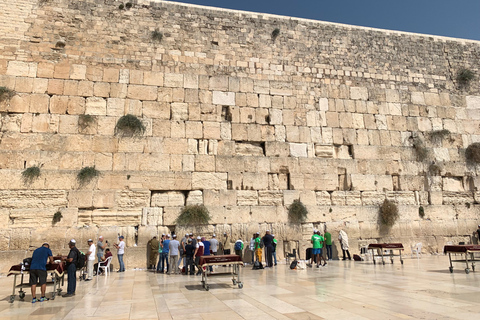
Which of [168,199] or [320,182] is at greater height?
[320,182]

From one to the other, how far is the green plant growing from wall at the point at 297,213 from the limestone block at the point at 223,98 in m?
3.89

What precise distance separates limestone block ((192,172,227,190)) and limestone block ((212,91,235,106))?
2.44 metres

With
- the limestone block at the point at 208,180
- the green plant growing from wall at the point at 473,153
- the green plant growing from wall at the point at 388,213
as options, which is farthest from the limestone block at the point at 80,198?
the green plant growing from wall at the point at 473,153

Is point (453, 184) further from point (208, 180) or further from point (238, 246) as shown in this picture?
point (208, 180)

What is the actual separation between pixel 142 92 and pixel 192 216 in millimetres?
4206

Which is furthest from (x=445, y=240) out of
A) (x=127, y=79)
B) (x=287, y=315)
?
(x=127, y=79)

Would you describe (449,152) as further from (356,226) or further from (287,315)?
(287,315)

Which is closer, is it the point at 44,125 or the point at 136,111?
the point at 44,125

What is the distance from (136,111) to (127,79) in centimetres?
109

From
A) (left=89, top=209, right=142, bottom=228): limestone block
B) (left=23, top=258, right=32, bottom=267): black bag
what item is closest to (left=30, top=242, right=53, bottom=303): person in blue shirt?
(left=23, top=258, right=32, bottom=267): black bag

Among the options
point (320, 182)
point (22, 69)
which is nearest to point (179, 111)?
point (22, 69)

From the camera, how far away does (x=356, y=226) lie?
449 inches

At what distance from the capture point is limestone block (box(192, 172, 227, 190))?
1051cm

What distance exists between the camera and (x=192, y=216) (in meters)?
10.0
